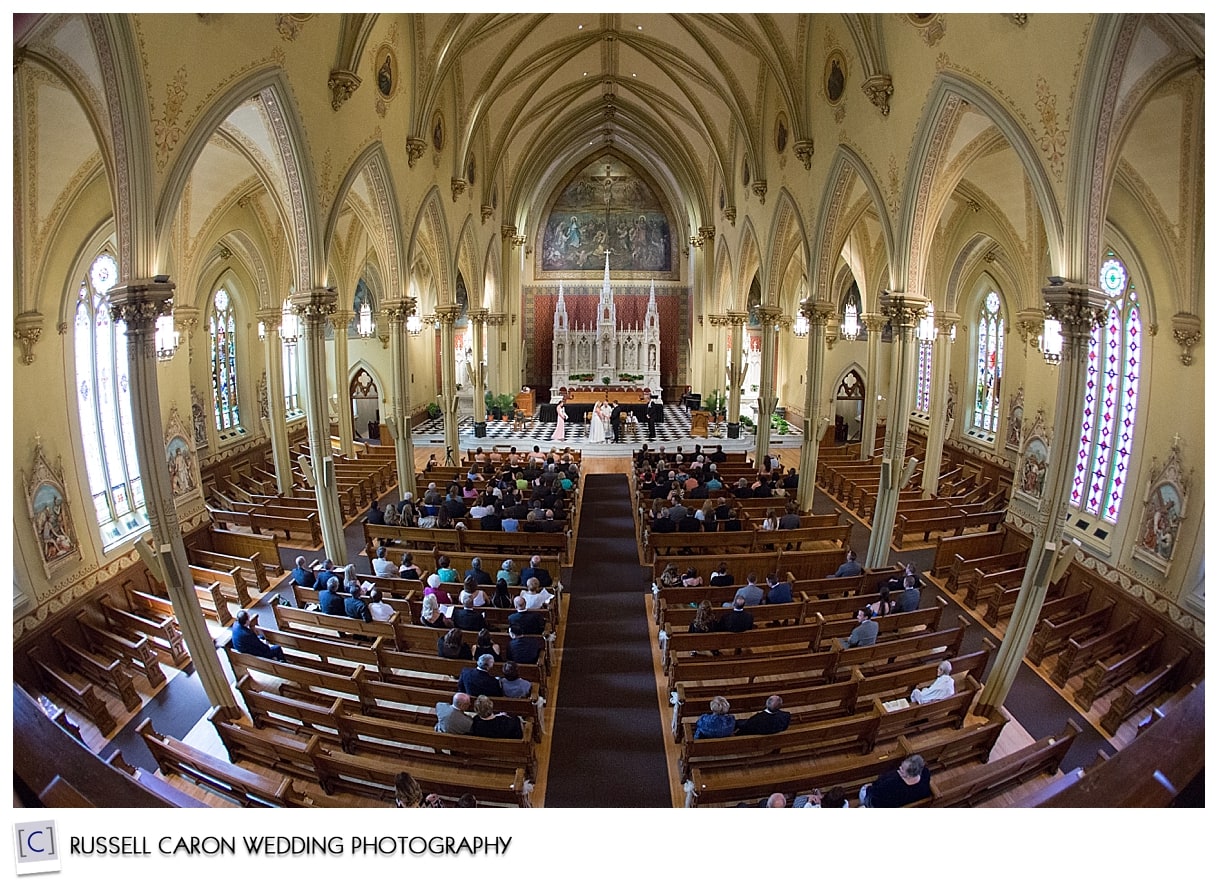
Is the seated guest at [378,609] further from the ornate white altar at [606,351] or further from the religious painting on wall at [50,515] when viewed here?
the ornate white altar at [606,351]

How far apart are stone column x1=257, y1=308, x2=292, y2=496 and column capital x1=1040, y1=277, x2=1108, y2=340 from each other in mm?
18584

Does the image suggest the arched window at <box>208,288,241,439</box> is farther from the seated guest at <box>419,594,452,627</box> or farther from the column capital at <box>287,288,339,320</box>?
the seated guest at <box>419,594,452,627</box>

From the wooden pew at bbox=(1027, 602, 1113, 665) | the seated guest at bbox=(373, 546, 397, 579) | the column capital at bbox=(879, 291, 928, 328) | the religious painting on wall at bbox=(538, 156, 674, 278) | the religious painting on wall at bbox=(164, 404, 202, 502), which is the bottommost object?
the wooden pew at bbox=(1027, 602, 1113, 665)

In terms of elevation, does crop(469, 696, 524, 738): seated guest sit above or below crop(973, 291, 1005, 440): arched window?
below

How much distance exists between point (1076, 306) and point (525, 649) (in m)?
8.13

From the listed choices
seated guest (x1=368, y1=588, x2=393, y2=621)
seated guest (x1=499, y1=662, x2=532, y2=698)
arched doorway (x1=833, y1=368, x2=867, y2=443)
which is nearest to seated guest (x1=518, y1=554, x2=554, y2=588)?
seated guest (x1=368, y1=588, x2=393, y2=621)

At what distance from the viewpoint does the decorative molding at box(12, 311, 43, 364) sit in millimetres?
11047

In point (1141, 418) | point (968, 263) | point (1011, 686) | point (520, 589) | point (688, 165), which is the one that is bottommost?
point (1011, 686)

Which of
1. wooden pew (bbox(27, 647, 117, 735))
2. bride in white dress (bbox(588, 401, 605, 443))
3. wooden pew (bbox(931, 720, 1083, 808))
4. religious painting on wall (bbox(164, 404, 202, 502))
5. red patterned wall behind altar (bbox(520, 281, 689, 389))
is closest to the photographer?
wooden pew (bbox(931, 720, 1083, 808))

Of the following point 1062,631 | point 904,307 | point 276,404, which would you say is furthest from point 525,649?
point 276,404

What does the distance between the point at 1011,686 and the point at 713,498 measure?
8.02m

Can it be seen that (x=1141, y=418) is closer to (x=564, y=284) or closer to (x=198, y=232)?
(x=198, y=232)

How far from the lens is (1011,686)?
9.25 m

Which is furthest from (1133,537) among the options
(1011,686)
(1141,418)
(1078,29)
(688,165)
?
(688,165)
